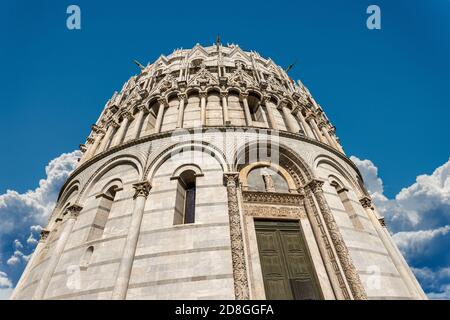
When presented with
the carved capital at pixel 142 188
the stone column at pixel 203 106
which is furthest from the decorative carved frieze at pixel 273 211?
the stone column at pixel 203 106

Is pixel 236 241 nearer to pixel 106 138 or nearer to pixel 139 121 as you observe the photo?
pixel 139 121

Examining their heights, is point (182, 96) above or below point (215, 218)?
above

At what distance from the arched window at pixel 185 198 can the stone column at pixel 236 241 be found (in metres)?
1.55

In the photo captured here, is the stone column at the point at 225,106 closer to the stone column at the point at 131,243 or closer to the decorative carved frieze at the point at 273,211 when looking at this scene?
the decorative carved frieze at the point at 273,211

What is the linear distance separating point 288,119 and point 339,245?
698 cm

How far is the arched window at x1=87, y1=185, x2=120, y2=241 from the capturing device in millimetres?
9280

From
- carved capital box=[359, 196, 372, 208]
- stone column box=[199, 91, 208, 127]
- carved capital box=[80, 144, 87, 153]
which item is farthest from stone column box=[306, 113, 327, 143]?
carved capital box=[80, 144, 87, 153]

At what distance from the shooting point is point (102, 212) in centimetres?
987

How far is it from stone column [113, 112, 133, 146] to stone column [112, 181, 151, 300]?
416 cm

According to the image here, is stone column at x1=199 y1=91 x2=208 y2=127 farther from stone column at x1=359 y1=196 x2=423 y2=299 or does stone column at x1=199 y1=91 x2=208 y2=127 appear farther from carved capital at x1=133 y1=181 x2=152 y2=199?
stone column at x1=359 y1=196 x2=423 y2=299

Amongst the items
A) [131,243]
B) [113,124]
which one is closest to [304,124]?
[131,243]

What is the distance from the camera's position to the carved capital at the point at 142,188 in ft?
29.7
